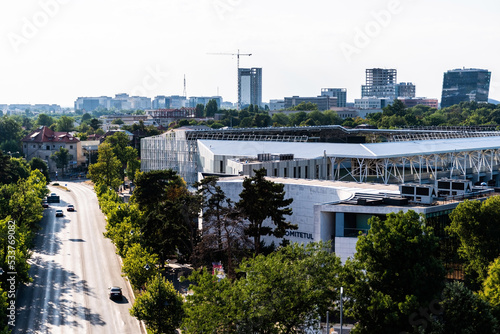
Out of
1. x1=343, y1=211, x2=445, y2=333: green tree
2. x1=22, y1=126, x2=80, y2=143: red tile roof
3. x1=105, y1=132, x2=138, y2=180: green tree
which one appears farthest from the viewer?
x1=22, y1=126, x2=80, y2=143: red tile roof

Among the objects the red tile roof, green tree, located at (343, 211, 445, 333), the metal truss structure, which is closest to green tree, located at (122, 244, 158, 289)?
green tree, located at (343, 211, 445, 333)

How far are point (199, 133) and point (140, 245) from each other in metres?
46.8

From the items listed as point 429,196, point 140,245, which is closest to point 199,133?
→ point 140,245

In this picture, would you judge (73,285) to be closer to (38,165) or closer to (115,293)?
(115,293)

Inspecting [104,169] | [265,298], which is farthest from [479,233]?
[104,169]

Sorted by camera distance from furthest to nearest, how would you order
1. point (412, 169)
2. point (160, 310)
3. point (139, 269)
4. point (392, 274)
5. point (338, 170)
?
point (412, 169)
point (338, 170)
point (139, 269)
point (160, 310)
point (392, 274)

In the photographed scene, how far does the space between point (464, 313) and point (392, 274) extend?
12.4 feet

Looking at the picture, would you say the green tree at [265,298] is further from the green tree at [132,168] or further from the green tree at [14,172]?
the green tree at [132,168]

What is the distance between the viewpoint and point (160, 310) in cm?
3581

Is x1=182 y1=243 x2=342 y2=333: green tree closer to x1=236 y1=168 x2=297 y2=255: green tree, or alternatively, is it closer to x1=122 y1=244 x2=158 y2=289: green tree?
x1=122 y1=244 x2=158 y2=289: green tree

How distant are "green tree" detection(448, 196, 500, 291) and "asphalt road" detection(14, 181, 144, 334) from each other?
20.4 metres

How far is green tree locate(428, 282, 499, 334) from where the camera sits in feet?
102

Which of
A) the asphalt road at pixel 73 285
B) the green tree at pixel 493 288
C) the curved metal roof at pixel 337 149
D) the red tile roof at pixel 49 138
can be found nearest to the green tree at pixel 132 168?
the curved metal roof at pixel 337 149

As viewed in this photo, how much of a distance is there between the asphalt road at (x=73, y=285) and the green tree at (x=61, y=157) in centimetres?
5616
